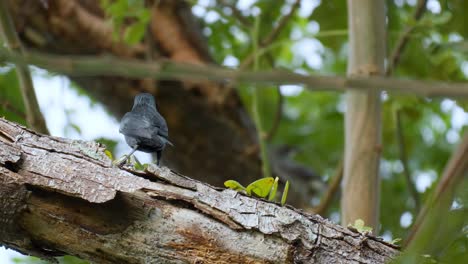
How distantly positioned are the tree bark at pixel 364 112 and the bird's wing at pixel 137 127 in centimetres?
96

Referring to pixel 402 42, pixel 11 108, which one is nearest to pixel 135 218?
pixel 11 108

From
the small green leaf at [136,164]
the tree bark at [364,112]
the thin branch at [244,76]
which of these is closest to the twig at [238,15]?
the tree bark at [364,112]

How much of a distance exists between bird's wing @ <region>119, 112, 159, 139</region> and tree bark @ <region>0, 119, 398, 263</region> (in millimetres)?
190

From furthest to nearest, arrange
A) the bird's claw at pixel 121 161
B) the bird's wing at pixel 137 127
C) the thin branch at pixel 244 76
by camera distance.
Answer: the bird's wing at pixel 137 127, the bird's claw at pixel 121 161, the thin branch at pixel 244 76

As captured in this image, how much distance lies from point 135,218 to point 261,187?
0.36 metres

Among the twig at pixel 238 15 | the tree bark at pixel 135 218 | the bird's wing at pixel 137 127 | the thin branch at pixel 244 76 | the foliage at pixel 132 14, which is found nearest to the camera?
the thin branch at pixel 244 76

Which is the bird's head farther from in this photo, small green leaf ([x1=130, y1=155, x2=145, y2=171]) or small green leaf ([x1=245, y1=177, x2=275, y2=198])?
small green leaf ([x1=245, y1=177, x2=275, y2=198])

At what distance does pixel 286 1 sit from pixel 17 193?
10.3 ft

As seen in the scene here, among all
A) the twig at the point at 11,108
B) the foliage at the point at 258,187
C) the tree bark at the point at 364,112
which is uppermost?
the tree bark at the point at 364,112

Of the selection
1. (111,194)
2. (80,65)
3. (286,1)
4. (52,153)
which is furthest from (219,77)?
(286,1)

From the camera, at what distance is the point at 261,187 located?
1.90 meters

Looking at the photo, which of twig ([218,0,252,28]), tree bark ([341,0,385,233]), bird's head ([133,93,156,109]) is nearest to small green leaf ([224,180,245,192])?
bird's head ([133,93,156,109])

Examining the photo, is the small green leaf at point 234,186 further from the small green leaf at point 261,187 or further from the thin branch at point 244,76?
the thin branch at point 244,76

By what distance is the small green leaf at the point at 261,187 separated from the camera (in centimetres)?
188
